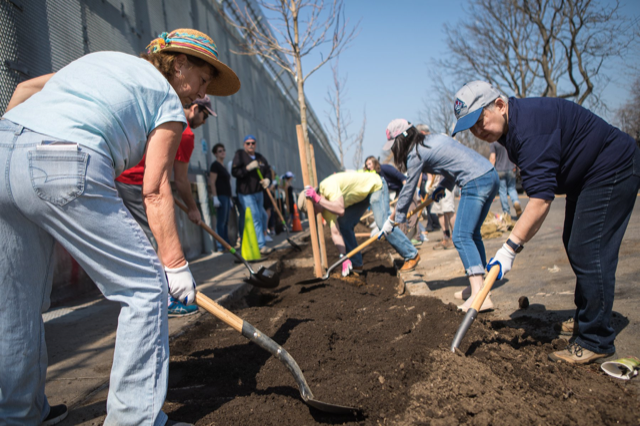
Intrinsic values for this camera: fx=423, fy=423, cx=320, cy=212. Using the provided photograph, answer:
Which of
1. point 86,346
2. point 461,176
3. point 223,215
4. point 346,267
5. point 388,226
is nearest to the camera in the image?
point 86,346

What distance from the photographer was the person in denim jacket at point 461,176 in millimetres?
3574

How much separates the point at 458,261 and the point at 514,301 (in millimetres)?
2187

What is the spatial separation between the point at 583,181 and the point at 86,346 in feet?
→ 11.3

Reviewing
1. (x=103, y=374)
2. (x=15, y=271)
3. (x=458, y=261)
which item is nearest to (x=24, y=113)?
(x=15, y=271)

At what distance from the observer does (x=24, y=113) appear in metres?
1.55

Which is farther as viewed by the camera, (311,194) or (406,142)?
(311,194)

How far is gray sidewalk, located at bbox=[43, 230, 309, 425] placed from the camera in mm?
2189

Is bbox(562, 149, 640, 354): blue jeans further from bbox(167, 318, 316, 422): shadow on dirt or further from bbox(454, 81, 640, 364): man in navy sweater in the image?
bbox(167, 318, 316, 422): shadow on dirt

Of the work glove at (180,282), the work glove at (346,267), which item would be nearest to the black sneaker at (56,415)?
the work glove at (180,282)

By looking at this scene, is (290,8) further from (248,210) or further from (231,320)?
(231,320)

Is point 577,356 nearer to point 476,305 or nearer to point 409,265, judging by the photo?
point 476,305

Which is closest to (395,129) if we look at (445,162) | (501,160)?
(445,162)

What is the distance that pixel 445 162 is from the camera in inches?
155

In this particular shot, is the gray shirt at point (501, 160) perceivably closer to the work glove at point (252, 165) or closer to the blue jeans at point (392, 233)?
the blue jeans at point (392, 233)
